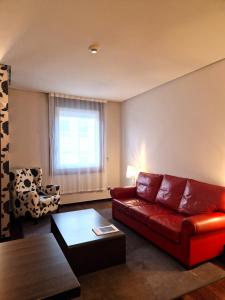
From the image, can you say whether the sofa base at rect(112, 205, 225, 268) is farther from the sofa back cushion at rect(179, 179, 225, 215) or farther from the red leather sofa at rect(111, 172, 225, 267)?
the sofa back cushion at rect(179, 179, 225, 215)

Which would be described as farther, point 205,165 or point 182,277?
point 205,165

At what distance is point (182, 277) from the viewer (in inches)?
82.3

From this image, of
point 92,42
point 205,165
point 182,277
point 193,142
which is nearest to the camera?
point 182,277

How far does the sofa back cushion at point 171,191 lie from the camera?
3.02m

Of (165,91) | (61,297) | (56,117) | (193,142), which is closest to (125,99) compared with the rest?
(165,91)

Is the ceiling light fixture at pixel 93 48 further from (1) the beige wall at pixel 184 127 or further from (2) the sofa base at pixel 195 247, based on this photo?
(2) the sofa base at pixel 195 247

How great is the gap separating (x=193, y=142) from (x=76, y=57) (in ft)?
7.21

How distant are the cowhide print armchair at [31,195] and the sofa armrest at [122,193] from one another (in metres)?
1.06

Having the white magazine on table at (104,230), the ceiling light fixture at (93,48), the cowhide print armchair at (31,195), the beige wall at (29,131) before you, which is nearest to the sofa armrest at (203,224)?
the white magazine on table at (104,230)

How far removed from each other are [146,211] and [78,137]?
2.47 m

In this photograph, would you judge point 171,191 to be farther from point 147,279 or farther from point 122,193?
point 147,279

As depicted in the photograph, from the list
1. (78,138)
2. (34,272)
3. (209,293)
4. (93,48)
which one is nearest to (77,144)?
(78,138)

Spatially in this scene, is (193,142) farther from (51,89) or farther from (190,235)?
(51,89)

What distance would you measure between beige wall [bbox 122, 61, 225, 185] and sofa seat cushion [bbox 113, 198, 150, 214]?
31.2 inches
